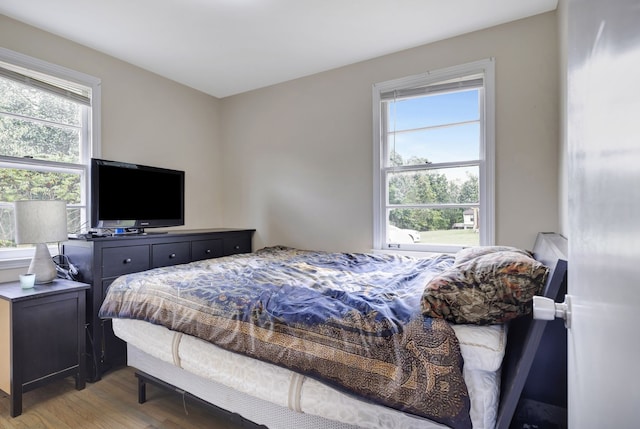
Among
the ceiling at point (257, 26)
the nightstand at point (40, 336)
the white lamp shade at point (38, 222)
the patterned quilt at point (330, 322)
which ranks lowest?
the nightstand at point (40, 336)

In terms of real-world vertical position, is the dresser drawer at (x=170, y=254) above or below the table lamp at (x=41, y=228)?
below

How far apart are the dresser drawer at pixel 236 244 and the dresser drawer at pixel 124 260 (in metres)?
0.90

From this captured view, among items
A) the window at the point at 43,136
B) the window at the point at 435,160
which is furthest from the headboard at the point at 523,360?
the window at the point at 43,136

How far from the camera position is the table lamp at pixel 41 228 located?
2.06 meters

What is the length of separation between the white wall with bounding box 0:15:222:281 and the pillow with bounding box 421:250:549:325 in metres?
3.06

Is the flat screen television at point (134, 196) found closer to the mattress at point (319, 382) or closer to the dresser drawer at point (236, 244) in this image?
the dresser drawer at point (236, 244)

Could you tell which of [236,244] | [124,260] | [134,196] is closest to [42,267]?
[124,260]

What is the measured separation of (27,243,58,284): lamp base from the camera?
2.22 meters

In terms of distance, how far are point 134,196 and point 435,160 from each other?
276 cm

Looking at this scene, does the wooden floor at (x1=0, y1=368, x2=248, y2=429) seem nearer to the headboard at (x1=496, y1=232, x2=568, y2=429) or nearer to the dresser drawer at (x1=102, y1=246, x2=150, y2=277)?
the dresser drawer at (x1=102, y1=246, x2=150, y2=277)

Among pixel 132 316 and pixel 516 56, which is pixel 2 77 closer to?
pixel 132 316

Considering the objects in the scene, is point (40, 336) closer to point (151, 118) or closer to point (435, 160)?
point (151, 118)

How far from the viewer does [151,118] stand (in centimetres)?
331

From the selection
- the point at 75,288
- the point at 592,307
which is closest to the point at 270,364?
the point at 592,307
